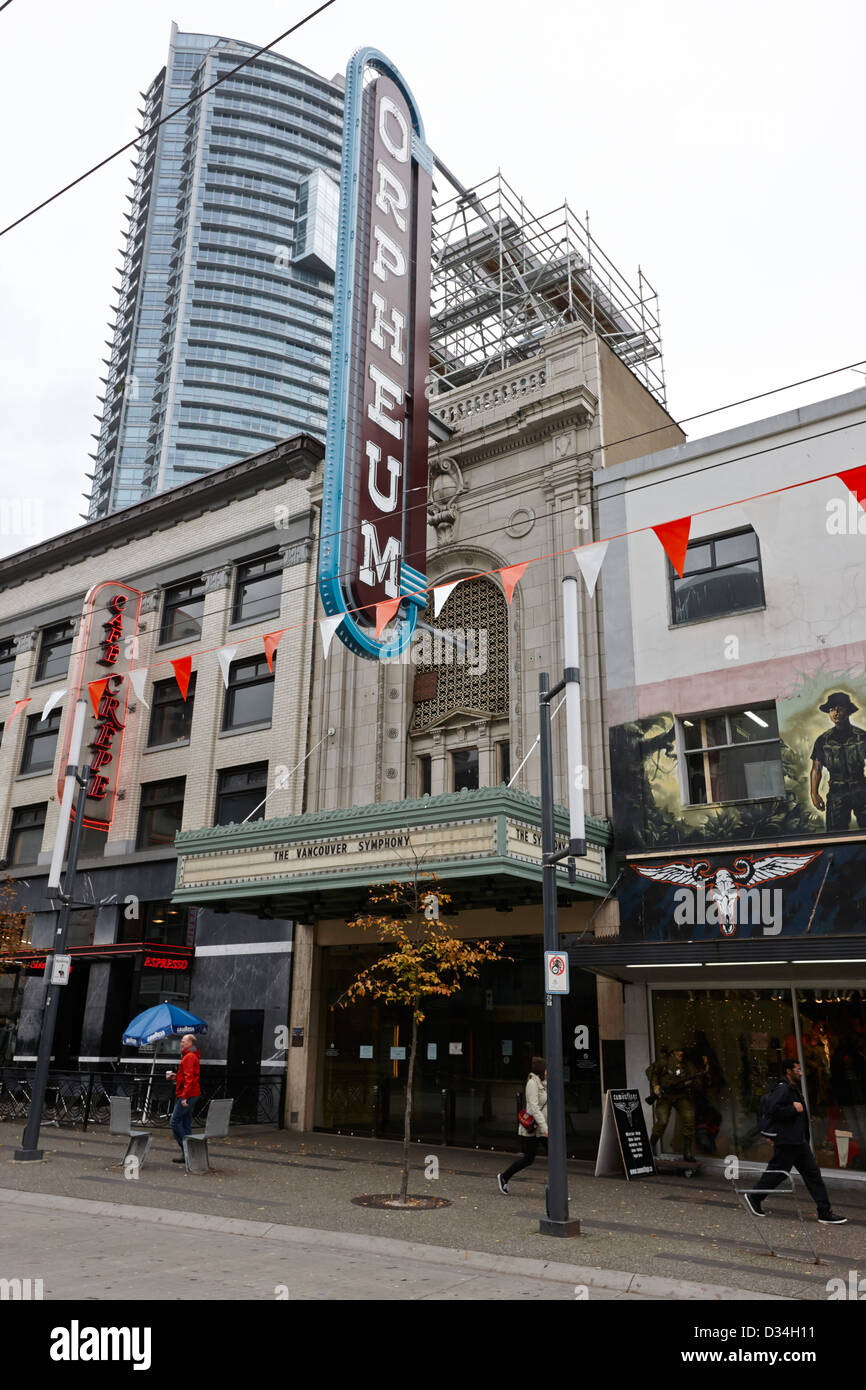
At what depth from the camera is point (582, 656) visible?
20859mm

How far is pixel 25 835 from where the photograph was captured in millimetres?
32625

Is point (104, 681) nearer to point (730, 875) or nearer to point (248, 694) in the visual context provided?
point (248, 694)

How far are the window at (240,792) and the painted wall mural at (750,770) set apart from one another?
1032cm

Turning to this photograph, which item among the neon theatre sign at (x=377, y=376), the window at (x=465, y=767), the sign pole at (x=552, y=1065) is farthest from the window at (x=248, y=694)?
the sign pole at (x=552, y=1065)

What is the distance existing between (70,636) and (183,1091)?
20493 millimetres

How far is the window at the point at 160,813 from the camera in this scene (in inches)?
1118

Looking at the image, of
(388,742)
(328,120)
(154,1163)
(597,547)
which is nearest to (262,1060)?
(154,1163)

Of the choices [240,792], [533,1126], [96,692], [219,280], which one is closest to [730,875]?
[533,1126]

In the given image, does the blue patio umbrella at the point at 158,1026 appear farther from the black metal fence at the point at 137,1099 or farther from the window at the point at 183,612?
the window at the point at 183,612

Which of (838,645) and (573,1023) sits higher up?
(838,645)

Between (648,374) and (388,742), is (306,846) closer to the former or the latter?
(388,742)

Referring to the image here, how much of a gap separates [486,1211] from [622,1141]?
4091 mm

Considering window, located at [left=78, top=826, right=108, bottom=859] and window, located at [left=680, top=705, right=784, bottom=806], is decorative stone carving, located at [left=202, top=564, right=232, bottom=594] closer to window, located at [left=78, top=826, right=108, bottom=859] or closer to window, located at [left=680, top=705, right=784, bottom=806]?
window, located at [left=78, top=826, right=108, bottom=859]

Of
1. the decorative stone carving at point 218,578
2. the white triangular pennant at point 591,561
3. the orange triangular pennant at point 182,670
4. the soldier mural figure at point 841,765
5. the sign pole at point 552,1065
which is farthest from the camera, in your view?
the decorative stone carving at point 218,578
